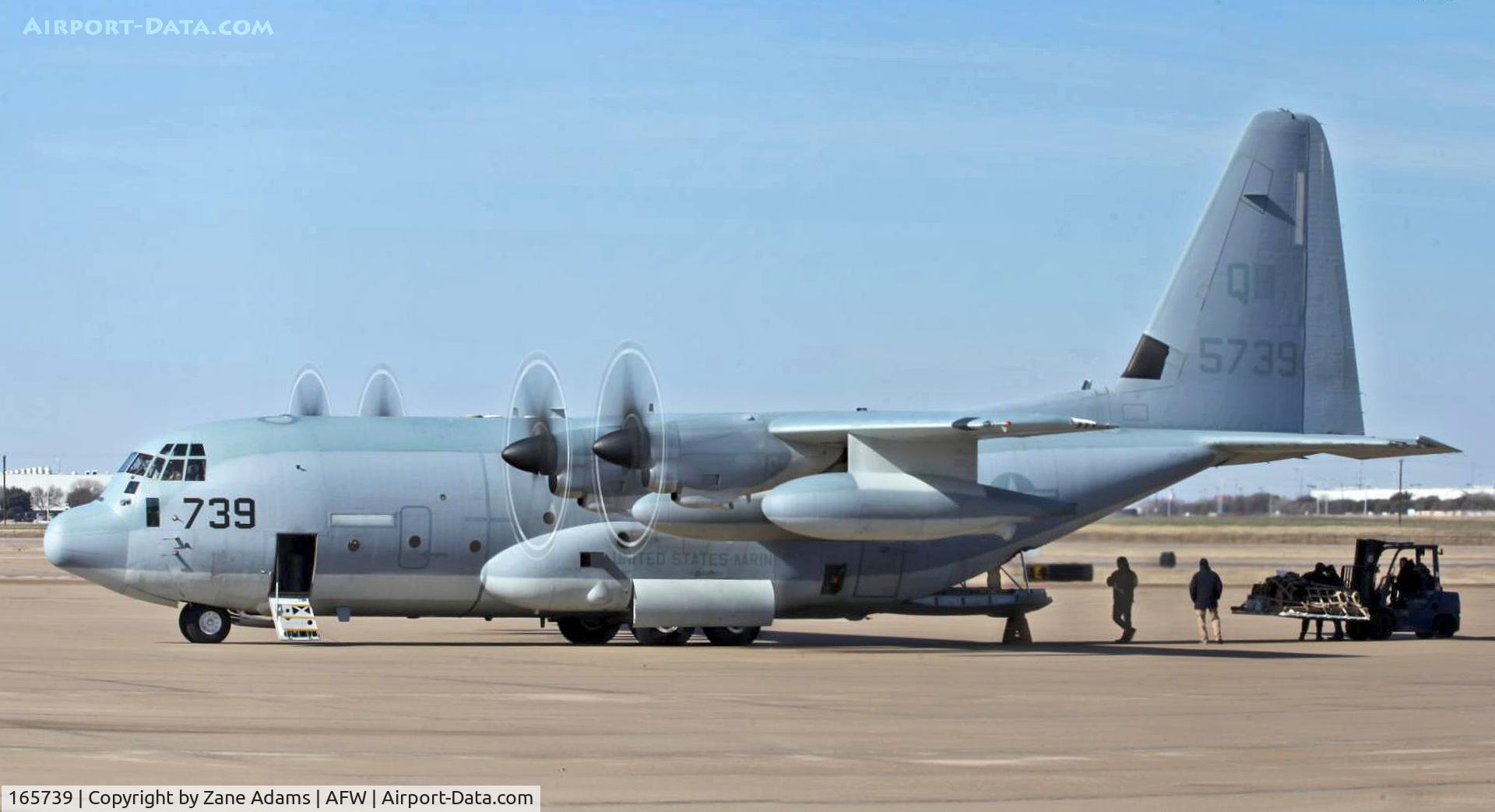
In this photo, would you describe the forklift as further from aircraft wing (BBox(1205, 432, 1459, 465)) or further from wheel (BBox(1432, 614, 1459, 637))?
aircraft wing (BBox(1205, 432, 1459, 465))

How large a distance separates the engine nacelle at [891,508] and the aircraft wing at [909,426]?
638mm

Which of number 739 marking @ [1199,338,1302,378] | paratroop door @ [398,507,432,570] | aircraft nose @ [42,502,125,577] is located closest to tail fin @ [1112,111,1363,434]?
number 739 marking @ [1199,338,1302,378]

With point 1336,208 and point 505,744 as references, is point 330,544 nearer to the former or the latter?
point 505,744

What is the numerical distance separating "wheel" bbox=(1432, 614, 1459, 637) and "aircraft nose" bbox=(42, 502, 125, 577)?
21.9m

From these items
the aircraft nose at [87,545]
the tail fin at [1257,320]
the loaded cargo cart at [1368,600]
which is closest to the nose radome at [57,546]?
the aircraft nose at [87,545]

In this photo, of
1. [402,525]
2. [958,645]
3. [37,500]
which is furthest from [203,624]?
[37,500]

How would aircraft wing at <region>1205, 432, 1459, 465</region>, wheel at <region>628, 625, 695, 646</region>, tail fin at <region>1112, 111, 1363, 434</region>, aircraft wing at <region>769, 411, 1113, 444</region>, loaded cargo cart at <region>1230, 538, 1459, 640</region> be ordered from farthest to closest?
1. loaded cargo cart at <region>1230, 538, 1459, 640</region>
2. tail fin at <region>1112, 111, 1363, 434</region>
3. wheel at <region>628, 625, 695, 646</region>
4. aircraft wing at <region>1205, 432, 1459, 465</region>
5. aircraft wing at <region>769, 411, 1113, 444</region>

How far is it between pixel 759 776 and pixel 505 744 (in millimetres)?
2408

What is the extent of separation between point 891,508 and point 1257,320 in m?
8.60

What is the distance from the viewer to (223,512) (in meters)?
25.1

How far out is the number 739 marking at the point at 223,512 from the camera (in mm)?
25047

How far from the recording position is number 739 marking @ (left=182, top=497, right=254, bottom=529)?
25047 mm

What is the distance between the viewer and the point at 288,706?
15773 mm

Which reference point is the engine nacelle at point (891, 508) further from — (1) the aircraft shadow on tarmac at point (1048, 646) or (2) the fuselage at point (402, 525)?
(1) the aircraft shadow on tarmac at point (1048, 646)
